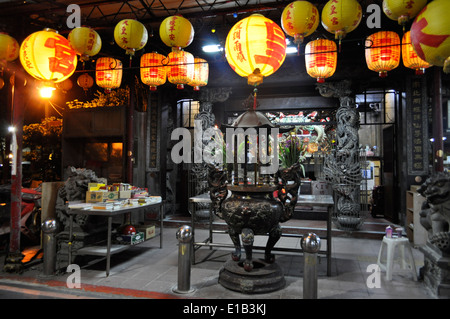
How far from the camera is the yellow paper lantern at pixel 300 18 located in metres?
4.99

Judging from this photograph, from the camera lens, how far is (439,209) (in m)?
4.39

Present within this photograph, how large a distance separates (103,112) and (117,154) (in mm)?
1365

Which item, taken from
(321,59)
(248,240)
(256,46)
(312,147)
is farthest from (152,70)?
(312,147)

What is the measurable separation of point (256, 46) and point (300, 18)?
1021 millimetres


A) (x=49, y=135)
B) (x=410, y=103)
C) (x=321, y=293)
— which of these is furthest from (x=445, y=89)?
(x=49, y=135)

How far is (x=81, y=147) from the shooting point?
9.83 meters

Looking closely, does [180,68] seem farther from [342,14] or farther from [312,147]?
[312,147]

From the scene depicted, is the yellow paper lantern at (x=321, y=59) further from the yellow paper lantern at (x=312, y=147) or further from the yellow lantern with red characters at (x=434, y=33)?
the yellow paper lantern at (x=312, y=147)

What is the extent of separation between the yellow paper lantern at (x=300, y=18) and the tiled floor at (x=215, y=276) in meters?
4.09

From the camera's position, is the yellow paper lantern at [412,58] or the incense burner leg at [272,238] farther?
the yellow paper lantern at [412,58]

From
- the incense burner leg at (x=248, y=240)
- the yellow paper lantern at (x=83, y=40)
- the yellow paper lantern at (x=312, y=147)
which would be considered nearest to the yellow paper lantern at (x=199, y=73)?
the yellow paper lantern at (x=83, y=40)

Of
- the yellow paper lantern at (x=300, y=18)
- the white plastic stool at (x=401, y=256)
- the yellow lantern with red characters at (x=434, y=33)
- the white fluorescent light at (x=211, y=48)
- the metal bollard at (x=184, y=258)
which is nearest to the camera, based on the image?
the yellow lantern with red characters at (x=434, y=33)

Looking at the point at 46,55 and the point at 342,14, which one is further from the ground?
the point at 342,14

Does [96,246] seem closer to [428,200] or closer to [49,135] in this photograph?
[428,200]
